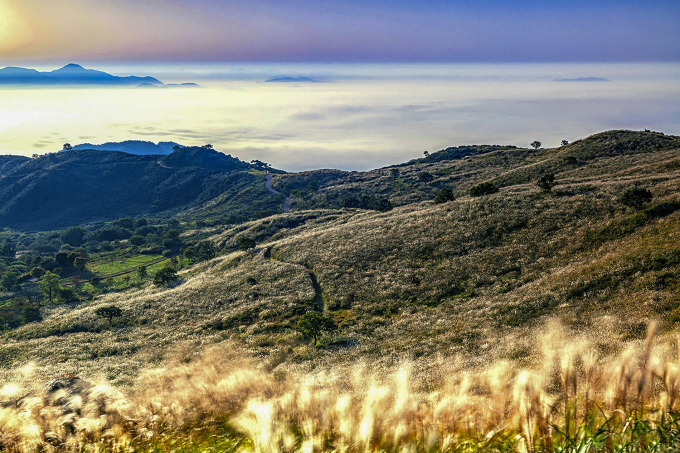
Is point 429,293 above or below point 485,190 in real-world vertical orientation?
below

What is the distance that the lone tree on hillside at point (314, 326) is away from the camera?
120ft

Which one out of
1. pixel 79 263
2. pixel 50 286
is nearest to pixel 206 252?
pixel 79 263

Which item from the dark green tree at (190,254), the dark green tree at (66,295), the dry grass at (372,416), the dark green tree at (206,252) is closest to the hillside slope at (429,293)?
the dark green tree at (66,295)

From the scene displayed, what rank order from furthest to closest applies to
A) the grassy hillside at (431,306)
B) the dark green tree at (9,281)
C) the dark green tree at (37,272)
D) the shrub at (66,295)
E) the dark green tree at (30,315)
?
the dark green tree at (37,272) → the dark green tree at (9,281) → the shrub at (66,295) → the dark green tree at (30,315) → the grassy hillside at (431,306)

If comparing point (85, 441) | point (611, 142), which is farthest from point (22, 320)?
point (611, 142)

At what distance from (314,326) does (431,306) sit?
1375cm

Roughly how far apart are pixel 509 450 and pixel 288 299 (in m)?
46.3

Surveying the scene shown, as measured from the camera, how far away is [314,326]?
3656 centimetres

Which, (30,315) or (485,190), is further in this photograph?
(485,190)

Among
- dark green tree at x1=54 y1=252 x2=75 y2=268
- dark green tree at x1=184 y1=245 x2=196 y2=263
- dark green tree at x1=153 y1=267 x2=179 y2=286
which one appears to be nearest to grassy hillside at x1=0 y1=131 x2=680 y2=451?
dark green tree at x1=153 y1=267 x2=179 y2=286

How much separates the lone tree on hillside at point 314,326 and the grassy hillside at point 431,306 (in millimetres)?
914

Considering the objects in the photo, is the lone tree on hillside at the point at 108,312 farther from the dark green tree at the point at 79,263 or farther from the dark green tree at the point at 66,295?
the dark green tree at the point at 79,263

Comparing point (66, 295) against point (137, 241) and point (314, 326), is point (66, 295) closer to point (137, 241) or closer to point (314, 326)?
point (137, 241)

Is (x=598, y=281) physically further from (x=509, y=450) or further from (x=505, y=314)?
(x=509, y=450)
